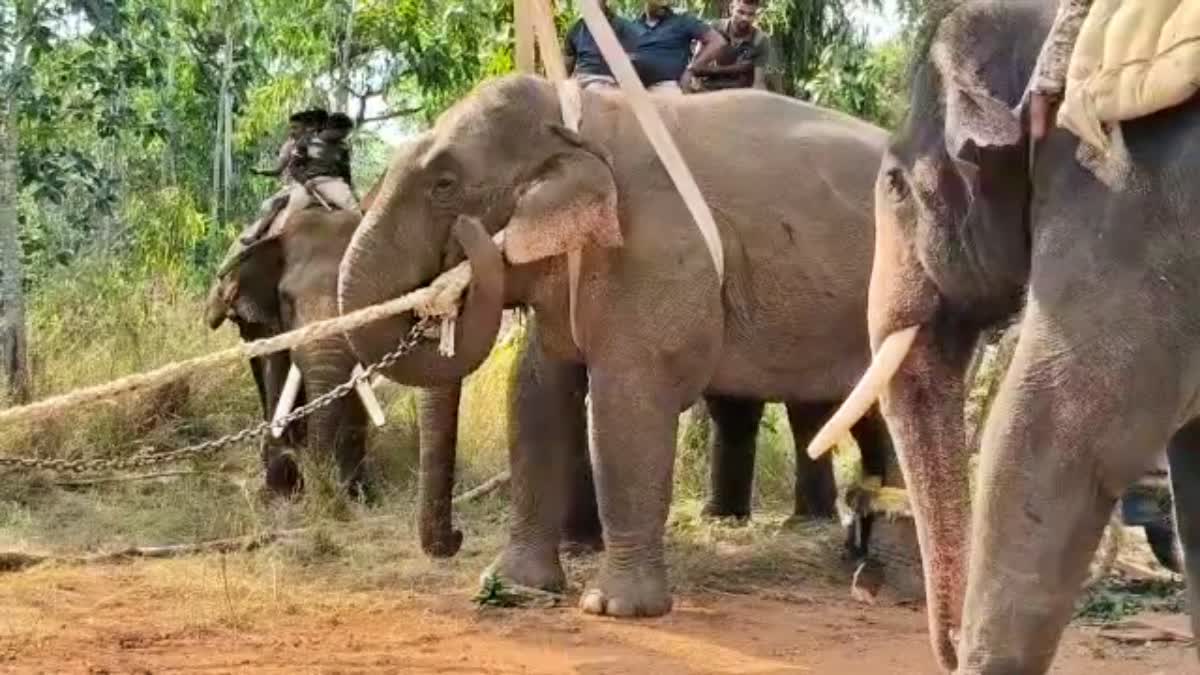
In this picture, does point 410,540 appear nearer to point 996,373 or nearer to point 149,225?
point 996,373

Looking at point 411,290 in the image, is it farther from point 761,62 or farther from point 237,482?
point 237,482

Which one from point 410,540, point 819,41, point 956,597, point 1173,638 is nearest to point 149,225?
point 819,41

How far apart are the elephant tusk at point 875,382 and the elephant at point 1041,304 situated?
0.01 metres

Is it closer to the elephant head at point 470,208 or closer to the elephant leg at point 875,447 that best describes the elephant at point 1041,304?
the elephant head at point 470,208

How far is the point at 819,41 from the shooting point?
38.1ft

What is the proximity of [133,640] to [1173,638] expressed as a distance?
3549 mm

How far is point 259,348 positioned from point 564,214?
177cm

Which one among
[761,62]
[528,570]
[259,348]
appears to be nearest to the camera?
[259,348]

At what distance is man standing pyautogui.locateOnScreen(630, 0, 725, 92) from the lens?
8.94 meters

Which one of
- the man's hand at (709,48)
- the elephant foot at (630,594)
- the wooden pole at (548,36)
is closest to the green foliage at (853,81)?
the man's hand at (709,48)

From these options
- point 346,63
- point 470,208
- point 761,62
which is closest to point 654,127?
point 470,208

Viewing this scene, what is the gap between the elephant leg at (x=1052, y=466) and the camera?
3150mm

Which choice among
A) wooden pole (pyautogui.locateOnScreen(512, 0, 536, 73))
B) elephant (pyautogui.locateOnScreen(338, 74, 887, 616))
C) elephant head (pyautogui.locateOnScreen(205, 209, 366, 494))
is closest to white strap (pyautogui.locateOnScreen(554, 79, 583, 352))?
elephant (pyautogui.locateOnScreen(338, 74, 887, 616))

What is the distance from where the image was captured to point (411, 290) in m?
6.97
